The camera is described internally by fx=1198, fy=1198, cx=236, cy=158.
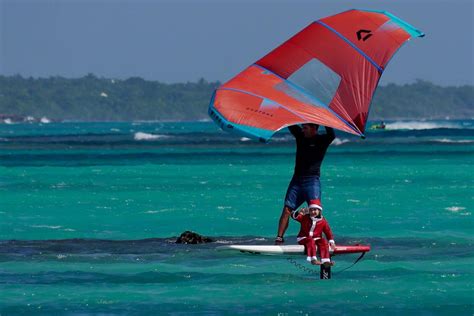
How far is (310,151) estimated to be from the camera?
1605 centimetres

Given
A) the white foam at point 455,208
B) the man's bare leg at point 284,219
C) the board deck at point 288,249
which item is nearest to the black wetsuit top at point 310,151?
the man's bare leg at point 284,219

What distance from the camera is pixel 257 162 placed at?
212ft

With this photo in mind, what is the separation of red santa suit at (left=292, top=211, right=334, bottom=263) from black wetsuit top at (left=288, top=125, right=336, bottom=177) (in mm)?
593

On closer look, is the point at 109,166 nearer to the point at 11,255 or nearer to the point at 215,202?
the point at 215,202

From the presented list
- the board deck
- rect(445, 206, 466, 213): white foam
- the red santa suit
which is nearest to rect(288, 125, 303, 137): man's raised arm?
the red santa suit

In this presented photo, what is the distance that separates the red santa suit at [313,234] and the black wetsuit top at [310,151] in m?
0.59

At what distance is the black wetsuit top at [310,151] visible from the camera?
16.0 meters

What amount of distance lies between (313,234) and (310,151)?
111 cm

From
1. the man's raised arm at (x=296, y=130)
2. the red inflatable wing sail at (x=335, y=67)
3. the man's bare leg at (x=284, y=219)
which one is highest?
→ the red inflatable wing sail at (x=335, y=67)

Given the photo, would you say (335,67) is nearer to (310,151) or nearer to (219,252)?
(310,151)

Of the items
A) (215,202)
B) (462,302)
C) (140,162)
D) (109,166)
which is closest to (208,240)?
(462,302)

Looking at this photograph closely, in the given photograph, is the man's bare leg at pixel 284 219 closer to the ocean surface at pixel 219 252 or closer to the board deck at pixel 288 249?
the board deck at pixel 288 249

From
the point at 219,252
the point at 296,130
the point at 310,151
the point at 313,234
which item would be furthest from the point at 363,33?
the point at 219,252

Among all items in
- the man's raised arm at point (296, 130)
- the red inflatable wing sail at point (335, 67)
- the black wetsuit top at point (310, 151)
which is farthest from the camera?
the red inflatable wing sail at point (335, 67)
